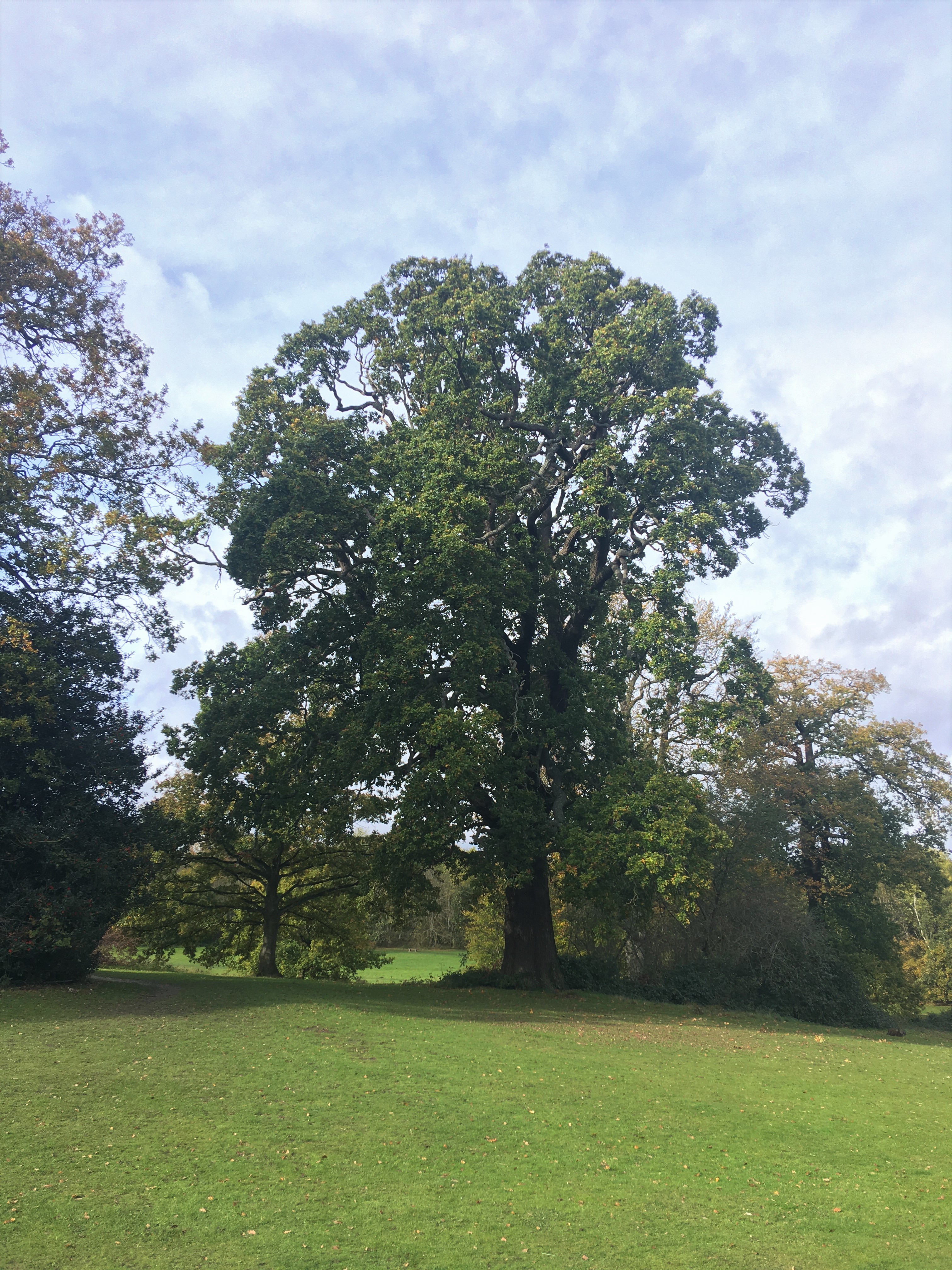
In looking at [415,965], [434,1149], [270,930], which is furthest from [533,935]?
[415,965]

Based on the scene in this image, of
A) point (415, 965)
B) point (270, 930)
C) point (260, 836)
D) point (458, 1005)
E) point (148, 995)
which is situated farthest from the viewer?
point (415, 965)

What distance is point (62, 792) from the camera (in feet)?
56.0

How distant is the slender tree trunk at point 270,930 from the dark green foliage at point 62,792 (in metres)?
8.97

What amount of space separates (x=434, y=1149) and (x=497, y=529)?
16.1 m

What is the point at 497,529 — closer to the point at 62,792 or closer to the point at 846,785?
the point at 62,792

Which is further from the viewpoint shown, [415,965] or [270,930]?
[415,965]

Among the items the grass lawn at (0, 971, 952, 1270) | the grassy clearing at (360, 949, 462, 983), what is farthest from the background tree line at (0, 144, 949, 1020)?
the grassy clearing at (360, 949, 462, 983)

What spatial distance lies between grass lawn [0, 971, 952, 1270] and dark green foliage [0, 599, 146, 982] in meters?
1.39

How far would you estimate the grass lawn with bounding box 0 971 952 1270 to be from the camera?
6.26 metres

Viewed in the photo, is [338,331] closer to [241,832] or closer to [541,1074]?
[241,832]

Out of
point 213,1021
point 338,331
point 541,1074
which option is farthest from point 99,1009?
point 338,331

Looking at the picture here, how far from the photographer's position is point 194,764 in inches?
809

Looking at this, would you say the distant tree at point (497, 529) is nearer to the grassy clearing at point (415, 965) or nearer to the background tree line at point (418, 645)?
the background tree line at point (418, 645)

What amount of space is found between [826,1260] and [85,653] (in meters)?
17.5
